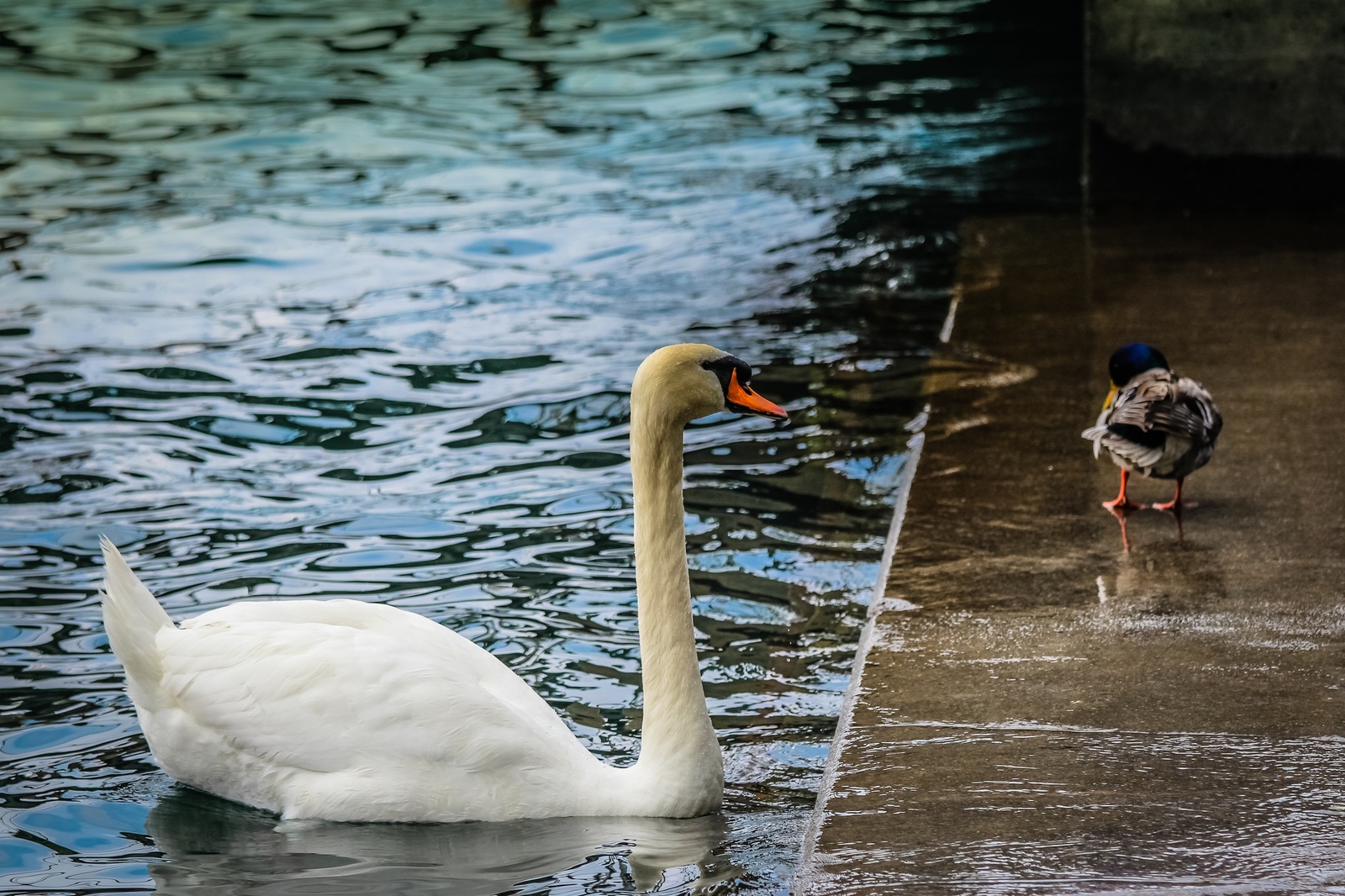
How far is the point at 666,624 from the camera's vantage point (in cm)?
491

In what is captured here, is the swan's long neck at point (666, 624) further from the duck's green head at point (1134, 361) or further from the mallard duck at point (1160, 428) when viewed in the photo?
the duck's green head at point (1134, 361)

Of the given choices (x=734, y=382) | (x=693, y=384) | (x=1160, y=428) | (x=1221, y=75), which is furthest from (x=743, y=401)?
(x=1221, y=75)

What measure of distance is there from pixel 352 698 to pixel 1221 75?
29.3 ft

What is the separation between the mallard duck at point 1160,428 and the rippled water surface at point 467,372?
45.6 inches

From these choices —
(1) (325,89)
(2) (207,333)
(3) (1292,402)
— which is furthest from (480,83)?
(3) (1292,402)

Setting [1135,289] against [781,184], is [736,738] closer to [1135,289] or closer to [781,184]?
[1135,289]

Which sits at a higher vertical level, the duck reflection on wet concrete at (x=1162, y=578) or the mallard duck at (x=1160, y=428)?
the mallard duck at (x=1160, y=428)

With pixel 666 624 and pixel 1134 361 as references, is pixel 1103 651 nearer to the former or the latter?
pixel 666 624

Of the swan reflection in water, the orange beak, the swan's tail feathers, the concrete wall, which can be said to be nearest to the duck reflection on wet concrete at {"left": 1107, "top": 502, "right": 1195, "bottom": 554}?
the orange beak

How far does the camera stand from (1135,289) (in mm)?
9977

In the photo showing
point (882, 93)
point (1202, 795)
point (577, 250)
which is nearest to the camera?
point (1202, 795)

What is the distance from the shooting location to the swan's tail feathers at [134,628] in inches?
199

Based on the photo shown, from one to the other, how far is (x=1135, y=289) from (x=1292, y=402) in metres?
2.41

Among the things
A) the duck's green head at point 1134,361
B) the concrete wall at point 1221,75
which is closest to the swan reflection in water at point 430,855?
the duck's green head at point 1134,361
